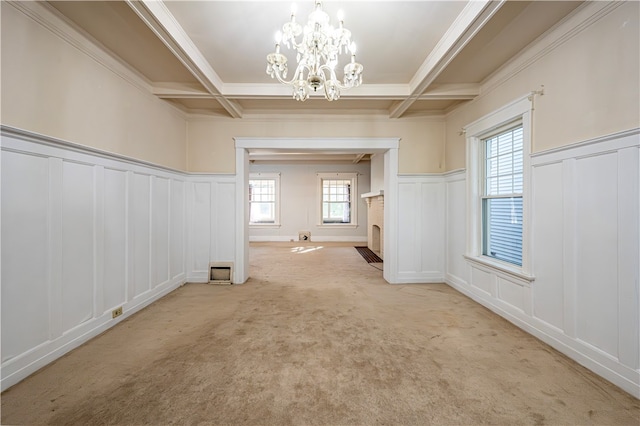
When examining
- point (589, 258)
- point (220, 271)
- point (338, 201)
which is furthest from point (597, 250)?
point (338, 201)

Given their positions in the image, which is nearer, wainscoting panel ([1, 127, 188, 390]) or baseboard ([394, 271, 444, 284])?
wainscoting panel ([1, 127, 188, 390])

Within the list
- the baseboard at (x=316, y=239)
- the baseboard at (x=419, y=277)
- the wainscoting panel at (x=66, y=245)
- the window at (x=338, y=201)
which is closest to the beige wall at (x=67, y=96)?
the wainscoting panel at (x=66, y=245)

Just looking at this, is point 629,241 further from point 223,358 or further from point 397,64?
point 223,358

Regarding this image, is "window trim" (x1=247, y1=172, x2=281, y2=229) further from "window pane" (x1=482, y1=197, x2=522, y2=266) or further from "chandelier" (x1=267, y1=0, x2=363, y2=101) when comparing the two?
"chandelier" (x1=267, y1=0, x2=363, y2=101)

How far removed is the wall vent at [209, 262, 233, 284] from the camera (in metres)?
3.99

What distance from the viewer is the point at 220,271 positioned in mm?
4016

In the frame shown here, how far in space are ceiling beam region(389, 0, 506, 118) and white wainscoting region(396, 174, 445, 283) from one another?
1.37 metres

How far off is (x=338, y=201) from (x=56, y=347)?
7329mm

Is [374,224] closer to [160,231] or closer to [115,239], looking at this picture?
[160,231]

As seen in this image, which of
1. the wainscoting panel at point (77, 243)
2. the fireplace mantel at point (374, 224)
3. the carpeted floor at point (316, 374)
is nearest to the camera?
the carpeted floor at point (316, 374)

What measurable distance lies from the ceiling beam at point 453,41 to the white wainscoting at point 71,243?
3.41 metres

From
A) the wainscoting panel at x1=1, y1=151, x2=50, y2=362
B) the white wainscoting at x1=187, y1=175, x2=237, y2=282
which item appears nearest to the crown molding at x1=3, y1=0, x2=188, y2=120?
the wainscoting panel at x1=1, y1=151, x2=50, y2=362

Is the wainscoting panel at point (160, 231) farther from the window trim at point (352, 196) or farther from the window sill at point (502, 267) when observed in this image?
the window trim at point (352, 196)

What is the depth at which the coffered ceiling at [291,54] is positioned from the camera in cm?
200
